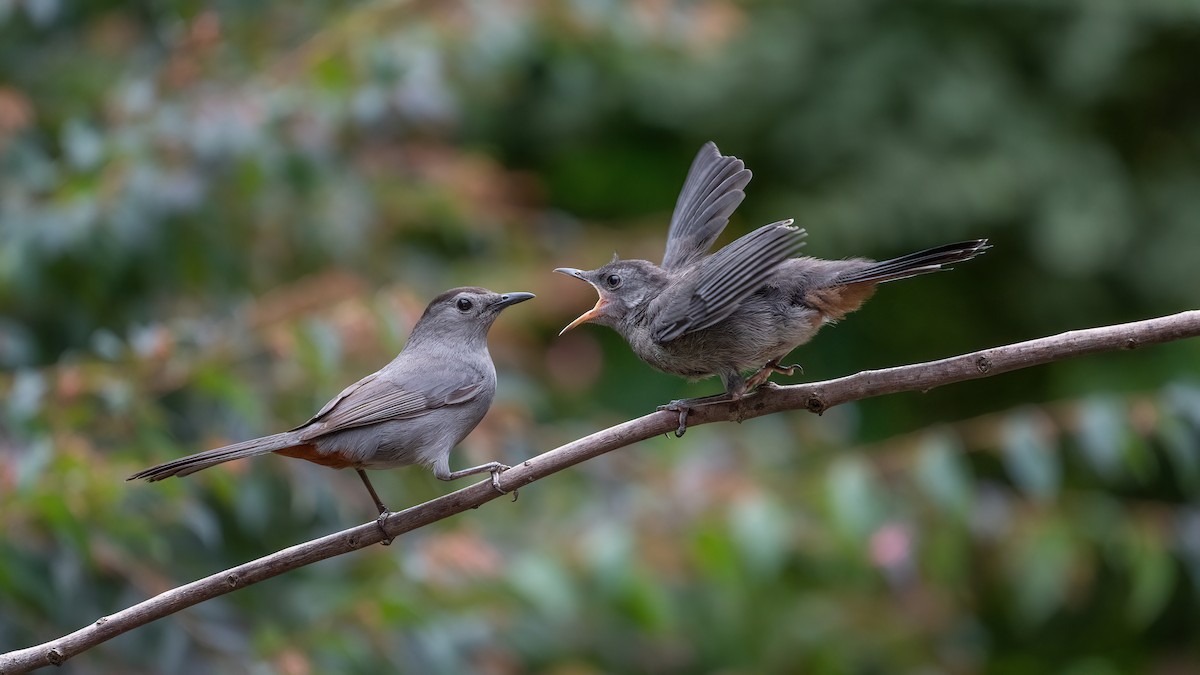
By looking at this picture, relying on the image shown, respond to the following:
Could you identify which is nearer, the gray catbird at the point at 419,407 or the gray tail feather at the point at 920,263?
Result: the gray tail feather at the point at 920,263

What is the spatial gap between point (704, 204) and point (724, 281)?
2.23 feet

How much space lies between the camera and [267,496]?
427 centimetres

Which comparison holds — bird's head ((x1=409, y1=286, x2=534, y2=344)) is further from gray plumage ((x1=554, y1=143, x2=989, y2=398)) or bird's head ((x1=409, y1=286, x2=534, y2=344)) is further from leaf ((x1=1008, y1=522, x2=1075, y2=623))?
leaf ((x1=1008, y1=522, x2=1075, y2=623))

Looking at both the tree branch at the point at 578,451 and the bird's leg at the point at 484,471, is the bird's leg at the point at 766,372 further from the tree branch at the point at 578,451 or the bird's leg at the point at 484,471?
the bird's leg at the point at 484,471

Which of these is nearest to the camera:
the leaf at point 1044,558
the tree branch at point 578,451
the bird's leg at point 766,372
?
the tree branch at point 578,451

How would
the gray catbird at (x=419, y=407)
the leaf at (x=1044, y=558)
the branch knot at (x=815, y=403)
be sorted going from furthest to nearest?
the leaf at (x=1044, y=558) < the gray catbird at (x=419, y=407) < the branch knot at (x=815, y=403)

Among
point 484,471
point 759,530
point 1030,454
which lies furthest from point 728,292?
point 1030,454

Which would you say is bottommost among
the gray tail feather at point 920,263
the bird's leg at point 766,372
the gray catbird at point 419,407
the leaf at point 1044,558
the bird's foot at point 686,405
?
the leaf at point 1044,558

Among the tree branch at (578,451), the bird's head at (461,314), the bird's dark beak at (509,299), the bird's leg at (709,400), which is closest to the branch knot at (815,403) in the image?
the tree branch at (578,451)

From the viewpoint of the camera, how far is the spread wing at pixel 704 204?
356 centimetres

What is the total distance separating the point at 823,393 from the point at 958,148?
5.03 meters

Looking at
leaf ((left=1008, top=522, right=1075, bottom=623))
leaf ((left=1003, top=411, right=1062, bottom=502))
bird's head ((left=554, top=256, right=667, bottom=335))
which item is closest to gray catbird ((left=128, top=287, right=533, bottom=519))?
bird's head ((left=554, top=256, right=667, bottom=335))

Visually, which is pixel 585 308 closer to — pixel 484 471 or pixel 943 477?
pixel 943 477

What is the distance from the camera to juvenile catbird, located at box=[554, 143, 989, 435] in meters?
3.00
